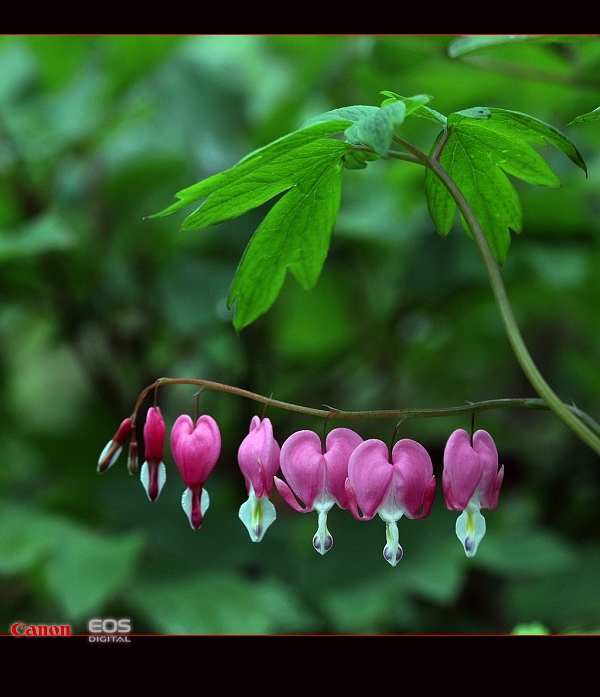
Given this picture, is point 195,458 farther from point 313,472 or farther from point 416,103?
point 416,103

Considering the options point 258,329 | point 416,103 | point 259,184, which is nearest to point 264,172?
point 259,184

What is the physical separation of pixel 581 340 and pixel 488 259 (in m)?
1.83

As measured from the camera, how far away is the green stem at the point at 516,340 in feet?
1.79

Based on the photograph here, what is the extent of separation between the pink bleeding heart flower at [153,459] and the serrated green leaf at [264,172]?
17 centimetres

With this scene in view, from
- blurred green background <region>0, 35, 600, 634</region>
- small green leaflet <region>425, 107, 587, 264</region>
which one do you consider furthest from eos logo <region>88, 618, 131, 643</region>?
small green leaflet <region>425, 107, 587, 264</region>

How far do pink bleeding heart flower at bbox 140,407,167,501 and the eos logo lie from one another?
0.42 m

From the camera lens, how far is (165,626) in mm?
1114

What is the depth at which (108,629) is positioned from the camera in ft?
3.55

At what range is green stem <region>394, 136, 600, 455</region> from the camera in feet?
1.79

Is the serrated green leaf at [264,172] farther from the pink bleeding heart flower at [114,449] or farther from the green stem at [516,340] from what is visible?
the pink bleeding heart flower at [114,449]

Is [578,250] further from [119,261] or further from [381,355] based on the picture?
[119,261]

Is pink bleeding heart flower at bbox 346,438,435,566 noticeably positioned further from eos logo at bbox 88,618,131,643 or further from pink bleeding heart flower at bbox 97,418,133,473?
eos logo at bbox 88,618,131,643
